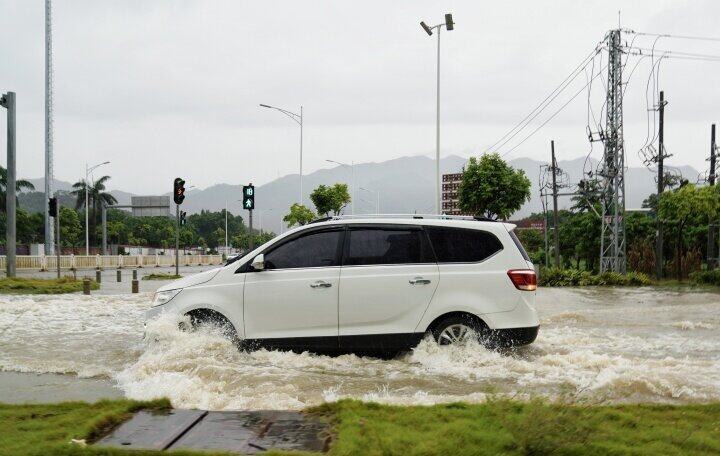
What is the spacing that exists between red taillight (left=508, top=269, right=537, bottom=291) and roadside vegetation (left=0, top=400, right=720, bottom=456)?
A: 2812 mm

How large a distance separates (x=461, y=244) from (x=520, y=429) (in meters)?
4.13

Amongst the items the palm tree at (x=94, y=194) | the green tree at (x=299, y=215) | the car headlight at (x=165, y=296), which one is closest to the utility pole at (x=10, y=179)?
the car headlight at (x=165, y=296)

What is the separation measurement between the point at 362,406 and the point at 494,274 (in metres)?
3.39

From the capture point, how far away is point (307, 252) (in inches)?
316

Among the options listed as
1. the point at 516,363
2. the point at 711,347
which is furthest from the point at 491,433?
the point at 711,347

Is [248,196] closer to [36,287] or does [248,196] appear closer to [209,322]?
[36,287]

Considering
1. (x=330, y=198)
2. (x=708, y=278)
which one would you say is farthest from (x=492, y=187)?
(x=330, y=198)

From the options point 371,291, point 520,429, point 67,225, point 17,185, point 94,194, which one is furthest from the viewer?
point 94,194

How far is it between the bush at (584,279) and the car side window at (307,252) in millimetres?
20898

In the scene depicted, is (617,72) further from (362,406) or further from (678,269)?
(362,406)

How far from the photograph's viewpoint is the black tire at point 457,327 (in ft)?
25.5

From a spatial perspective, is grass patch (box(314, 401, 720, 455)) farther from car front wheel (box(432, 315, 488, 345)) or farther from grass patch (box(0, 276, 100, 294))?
grass patch (box(0, 276, 100, 294))

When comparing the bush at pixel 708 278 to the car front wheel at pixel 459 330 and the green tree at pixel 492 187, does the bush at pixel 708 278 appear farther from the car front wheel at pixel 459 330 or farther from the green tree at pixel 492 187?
the car front wheel at pixel 459 330

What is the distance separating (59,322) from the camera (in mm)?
12867
